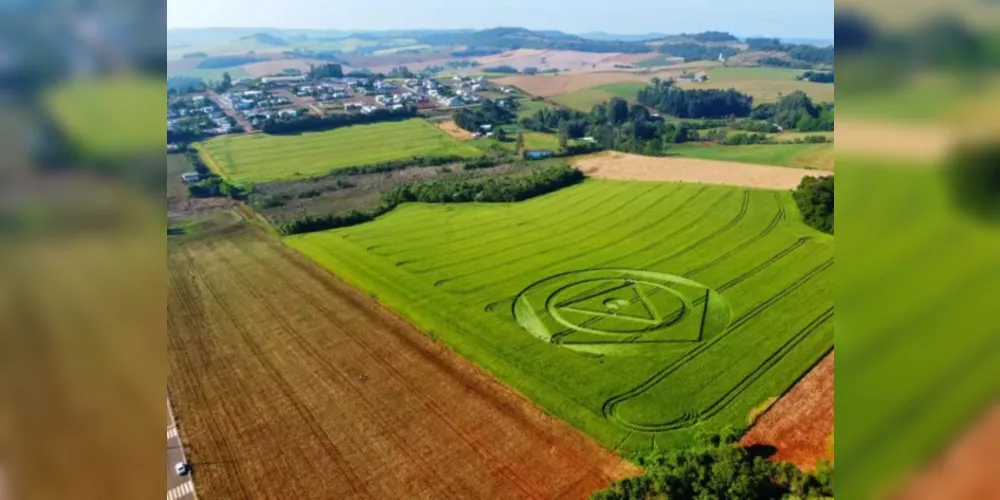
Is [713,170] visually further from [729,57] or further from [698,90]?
[729,57]

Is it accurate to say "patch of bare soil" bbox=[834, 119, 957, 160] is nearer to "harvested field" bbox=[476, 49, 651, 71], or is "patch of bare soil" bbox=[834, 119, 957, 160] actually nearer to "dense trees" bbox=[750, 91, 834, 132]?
"dense trees" bbox=[750, 91, 834, 132]

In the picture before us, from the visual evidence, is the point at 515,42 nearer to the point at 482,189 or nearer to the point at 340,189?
the point at 340,189

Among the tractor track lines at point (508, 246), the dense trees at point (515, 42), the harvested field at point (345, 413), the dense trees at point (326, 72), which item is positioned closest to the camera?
the harvested field at point (345, 413)

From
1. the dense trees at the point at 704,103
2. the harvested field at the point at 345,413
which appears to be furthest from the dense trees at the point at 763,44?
the harvested field at the point at 345,413

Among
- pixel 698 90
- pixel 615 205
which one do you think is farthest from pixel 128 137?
pixel 698 90

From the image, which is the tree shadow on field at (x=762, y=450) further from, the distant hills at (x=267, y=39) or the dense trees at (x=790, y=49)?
the distant hills at (x=267, y=39)

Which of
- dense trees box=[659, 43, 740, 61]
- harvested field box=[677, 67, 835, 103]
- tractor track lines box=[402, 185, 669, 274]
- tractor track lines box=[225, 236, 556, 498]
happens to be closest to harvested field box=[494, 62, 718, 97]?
harvested field box=[677, 67, 835, 103]
